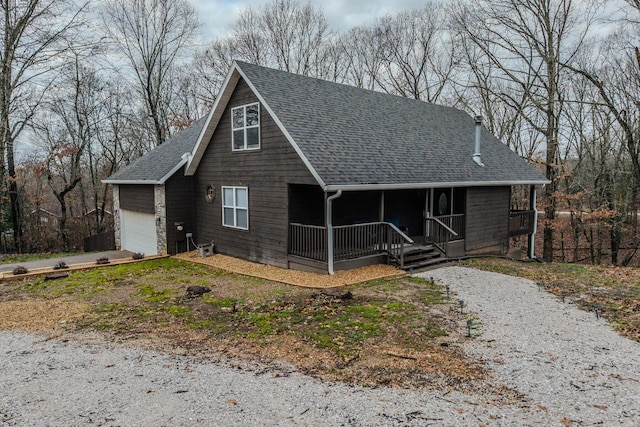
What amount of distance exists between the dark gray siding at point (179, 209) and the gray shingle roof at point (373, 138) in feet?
17.8

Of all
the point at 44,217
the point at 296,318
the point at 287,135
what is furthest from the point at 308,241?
the point at 44,217

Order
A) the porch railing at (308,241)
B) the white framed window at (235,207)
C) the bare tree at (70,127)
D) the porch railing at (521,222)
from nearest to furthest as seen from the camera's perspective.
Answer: the porch railing at (308,241), the white framed window at (235,207), the porch railing at (521,222), the bare tree at (70,127)

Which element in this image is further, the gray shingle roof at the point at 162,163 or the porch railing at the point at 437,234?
the gray shingle roof at the point at 162,163

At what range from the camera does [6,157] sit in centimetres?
2095

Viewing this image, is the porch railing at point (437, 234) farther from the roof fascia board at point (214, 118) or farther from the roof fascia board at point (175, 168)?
the roof fascia board at point (175, 168)

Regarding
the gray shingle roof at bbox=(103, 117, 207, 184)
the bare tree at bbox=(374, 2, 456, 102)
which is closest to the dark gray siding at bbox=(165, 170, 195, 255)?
the gray shingle roof at bbox=(103, 117, 207, 184)

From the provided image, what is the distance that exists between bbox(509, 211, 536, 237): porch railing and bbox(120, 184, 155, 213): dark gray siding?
14855mm

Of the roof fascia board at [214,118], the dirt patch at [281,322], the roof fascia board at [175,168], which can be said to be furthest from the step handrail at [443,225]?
the roof fascia board at [175,168]

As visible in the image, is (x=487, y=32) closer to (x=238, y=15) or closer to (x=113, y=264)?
(x=238, y=15)

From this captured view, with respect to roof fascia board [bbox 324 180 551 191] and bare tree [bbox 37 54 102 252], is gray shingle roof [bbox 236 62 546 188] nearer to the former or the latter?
roof fascia board [bbox 324 180 551 191]

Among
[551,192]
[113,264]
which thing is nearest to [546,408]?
[113,264]

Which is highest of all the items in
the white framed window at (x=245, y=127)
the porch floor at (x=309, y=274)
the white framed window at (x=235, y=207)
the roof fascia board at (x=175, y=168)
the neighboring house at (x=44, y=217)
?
the white framed window at (x=245, y=127)

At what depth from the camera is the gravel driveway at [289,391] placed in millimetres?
4398

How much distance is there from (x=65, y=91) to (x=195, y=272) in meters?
19.2
